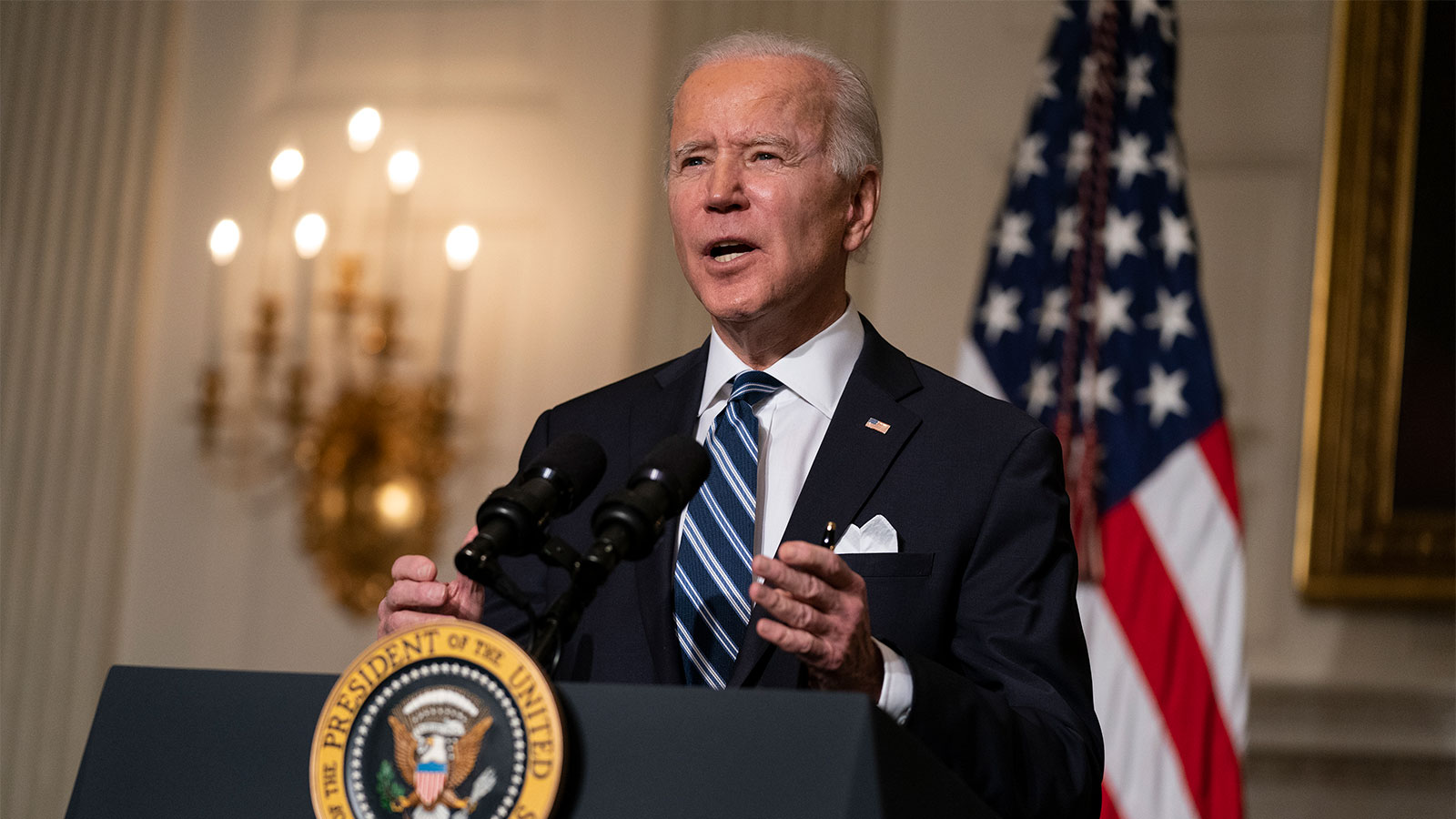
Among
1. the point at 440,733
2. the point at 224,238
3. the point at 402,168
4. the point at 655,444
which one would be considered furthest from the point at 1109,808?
the point at 224,238

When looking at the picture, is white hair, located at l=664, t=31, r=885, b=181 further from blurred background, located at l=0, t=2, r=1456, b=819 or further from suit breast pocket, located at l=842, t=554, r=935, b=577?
blurred background, located at l=0, t=2, r=1456, b=819

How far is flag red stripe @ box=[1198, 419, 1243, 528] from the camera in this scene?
3.36 meters

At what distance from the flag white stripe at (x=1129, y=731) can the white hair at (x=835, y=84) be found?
64.0 inches

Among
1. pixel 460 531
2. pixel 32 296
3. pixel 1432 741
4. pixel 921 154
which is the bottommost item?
pixel 1432 741

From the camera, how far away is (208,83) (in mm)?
5137

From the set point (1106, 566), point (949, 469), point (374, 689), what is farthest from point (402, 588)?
point (1106, 566)

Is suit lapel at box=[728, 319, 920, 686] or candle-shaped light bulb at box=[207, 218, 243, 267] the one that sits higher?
candle-shaped light bulb at box=[207, 218, 243, 267]

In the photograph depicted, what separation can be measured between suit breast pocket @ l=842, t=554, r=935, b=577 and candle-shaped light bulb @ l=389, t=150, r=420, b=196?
335 centimetres

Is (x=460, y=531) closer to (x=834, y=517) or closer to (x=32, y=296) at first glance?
(x=32, y=296)

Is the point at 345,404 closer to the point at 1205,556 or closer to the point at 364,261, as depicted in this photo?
the point at 364,261

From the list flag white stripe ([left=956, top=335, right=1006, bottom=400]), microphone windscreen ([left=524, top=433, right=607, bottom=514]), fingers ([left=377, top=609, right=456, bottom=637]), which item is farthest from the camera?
flag white stripe ([left=956, top=335, right=1006, bottom=400])

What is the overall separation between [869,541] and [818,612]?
529 millimetres

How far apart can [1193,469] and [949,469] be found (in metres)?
1.77

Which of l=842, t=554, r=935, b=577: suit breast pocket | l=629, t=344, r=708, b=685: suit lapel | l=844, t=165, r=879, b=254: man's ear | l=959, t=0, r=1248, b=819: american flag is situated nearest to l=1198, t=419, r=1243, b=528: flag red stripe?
l=959, t=0, r=1248, b=819: american flag
